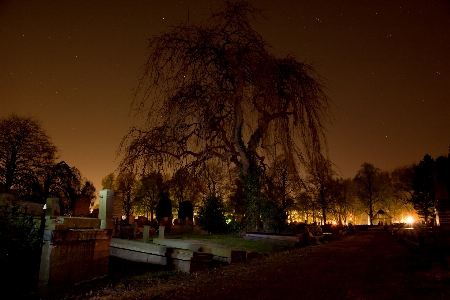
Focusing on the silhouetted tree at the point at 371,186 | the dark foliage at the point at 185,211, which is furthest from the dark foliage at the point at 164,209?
the silhouetted tree at the point at 371,186

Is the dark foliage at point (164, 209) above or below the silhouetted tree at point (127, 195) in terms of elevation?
below

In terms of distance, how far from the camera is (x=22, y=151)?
33906 millimetres

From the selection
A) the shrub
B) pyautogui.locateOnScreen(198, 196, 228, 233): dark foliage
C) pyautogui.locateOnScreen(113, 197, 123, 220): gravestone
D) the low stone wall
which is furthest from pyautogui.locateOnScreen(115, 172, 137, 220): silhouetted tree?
the shrub

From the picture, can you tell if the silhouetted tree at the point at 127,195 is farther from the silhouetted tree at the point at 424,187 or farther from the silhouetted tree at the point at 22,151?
the silhouetted tree at the point at 424,187

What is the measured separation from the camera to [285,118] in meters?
15.0

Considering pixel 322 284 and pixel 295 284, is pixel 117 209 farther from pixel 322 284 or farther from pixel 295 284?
pixel 322 284

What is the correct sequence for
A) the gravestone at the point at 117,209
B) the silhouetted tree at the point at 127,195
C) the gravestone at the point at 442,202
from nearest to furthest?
1. the gravestone at the point at 442,202
2. the gravestone at the point at 117,209
3. the silhouetted tree at the point at 127,195

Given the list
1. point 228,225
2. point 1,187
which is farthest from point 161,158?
point 228,225

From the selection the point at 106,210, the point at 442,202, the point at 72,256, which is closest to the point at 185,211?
the point at 442,202

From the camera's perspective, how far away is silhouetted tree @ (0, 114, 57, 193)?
32.7 m

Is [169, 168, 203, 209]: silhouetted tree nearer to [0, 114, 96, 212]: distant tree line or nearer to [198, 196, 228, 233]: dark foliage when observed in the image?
[198, 196, 228, 233]: dark foliage

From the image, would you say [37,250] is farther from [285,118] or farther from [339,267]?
[285,118]

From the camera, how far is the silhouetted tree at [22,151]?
107ft

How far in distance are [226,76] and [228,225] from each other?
501 inches
